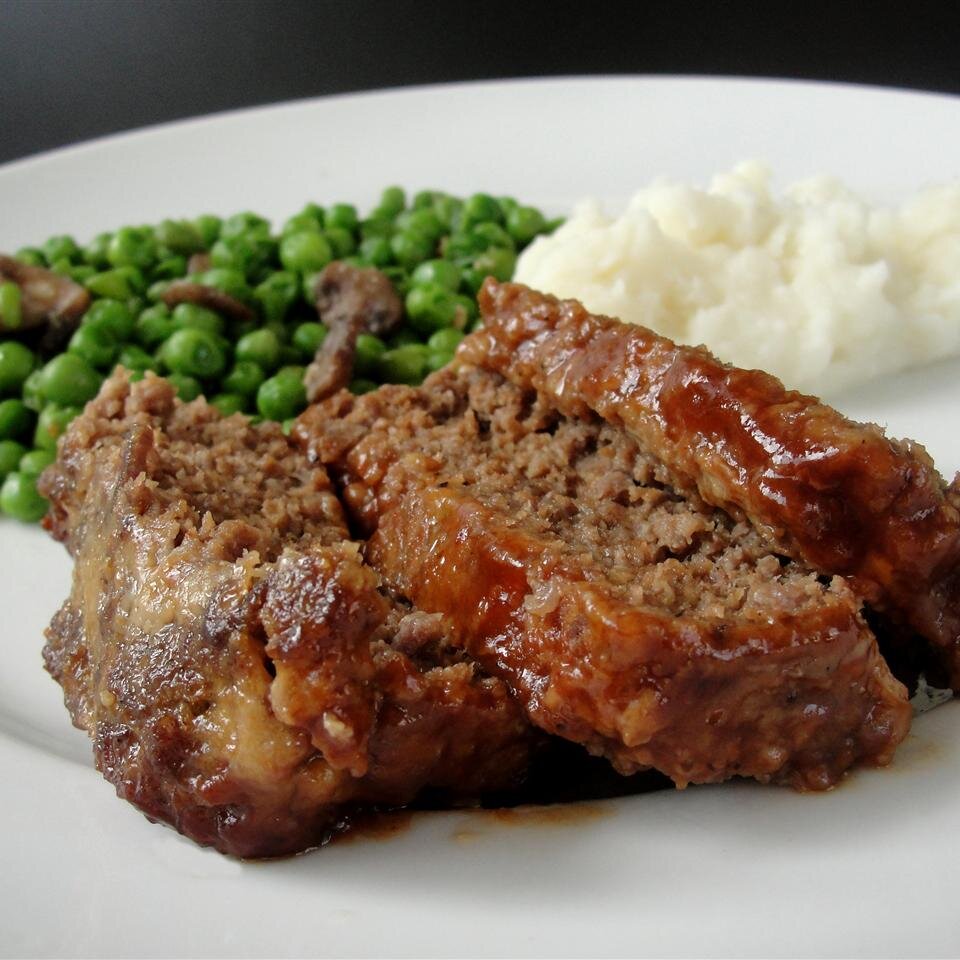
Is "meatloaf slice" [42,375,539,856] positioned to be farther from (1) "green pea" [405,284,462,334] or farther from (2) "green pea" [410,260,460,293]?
(2) "green pea" [410,260,460,293]

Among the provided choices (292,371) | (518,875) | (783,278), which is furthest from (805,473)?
(292,371)

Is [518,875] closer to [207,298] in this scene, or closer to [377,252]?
[207,298]

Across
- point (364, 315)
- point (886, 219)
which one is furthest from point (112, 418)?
point (886, 219)

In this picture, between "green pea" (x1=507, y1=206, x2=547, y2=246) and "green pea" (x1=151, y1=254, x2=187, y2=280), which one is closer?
"green pea" (x1=151, y1=254, x2=187, y2=280)

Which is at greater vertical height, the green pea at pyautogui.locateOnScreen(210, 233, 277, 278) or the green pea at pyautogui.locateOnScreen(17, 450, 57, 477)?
the green pea at pyautogui.locateOnScreen(210, 233, 277, 278)

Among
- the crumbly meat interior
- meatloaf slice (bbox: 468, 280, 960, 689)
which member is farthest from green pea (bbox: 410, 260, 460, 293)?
meatloaf slice (bbox: 468, 280, 960, 689)

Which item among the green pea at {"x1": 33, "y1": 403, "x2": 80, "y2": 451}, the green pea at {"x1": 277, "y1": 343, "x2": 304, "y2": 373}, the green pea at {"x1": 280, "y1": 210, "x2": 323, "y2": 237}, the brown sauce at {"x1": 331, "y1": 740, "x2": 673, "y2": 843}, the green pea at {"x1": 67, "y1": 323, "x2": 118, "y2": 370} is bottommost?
the brown sauce at {"x1": 331, "y1": 740, "x2": 673, "y2": 843}

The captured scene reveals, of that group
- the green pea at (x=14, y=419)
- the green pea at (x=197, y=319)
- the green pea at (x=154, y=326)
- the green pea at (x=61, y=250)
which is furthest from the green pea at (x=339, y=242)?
the green pea at (x=14, y=419)
